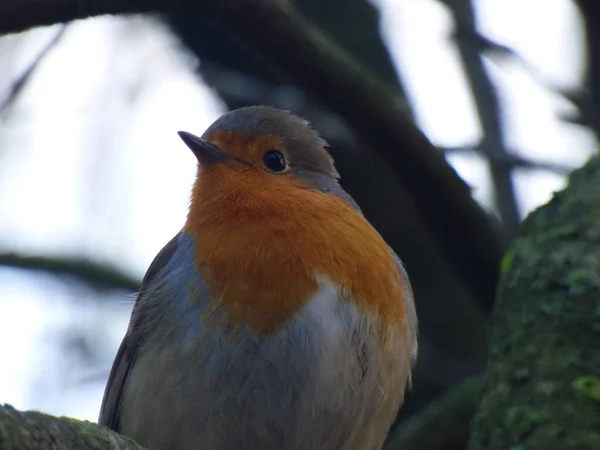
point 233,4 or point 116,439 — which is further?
point 233,4

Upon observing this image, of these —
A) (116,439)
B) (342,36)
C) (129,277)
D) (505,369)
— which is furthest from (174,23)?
(116,439)

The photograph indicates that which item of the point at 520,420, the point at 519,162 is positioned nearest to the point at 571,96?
the point at 519,162

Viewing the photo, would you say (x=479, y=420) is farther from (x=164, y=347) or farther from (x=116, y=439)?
(x=116, y=439)

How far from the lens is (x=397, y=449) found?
16.0ft

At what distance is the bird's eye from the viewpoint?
15.4 feet

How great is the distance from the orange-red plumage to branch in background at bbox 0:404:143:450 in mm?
1217

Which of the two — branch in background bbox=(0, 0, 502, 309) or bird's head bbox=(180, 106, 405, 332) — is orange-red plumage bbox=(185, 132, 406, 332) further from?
branch in background bbox=(0, 0, 502, 309)

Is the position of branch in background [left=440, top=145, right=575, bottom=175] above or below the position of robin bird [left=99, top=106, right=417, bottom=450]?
above

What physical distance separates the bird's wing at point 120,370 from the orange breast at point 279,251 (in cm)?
22

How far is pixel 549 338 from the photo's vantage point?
3738 millimetres

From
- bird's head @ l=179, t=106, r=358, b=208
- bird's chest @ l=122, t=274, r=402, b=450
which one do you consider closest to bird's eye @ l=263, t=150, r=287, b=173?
bird's head @ l=179, t=106, r=358, b=208

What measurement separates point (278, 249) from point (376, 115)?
4.11 feet

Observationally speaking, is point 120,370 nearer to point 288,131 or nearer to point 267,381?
point 267,381

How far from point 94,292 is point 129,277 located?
24 cm
